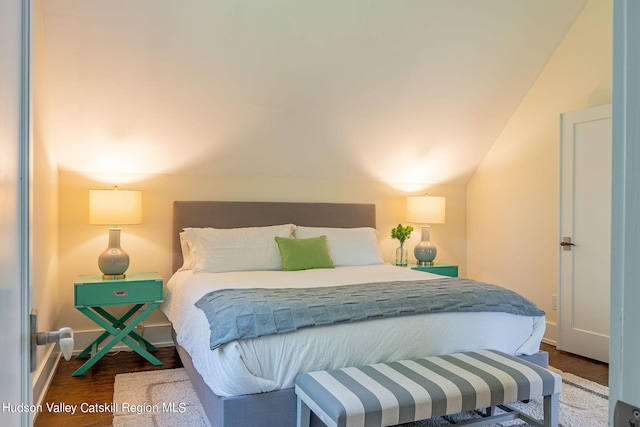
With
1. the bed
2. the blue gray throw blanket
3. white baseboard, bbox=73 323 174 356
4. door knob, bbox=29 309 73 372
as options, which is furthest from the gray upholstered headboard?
door knob, bbox=29 309 73 372

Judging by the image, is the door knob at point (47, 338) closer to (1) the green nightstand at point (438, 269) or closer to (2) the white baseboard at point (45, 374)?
(2) the white baseboard at point (45, 374)

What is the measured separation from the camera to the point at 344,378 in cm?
211

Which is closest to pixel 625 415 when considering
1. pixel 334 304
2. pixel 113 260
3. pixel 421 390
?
pixel 421 390

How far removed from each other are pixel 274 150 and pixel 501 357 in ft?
8.56

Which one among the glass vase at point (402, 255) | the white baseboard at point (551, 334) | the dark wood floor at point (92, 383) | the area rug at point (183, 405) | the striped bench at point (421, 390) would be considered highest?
the glass vase at point (402, 255)

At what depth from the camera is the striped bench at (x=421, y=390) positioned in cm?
190

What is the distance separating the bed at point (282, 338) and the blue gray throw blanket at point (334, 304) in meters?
0.04

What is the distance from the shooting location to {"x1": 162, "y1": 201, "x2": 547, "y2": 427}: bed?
216 centimetres

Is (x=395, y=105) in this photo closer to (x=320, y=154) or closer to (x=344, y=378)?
(x=320, y=154)

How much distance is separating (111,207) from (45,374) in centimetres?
123

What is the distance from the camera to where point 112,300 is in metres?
3.40

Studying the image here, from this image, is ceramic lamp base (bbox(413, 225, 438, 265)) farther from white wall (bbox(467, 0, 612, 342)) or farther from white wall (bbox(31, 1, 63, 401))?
white wall (bbox(31, 1, 63, 401))

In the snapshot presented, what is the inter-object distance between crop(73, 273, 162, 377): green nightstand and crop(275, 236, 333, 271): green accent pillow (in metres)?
0.98

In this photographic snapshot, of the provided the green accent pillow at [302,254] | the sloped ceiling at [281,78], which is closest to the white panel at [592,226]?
the sloped ceiling at [281,78]
